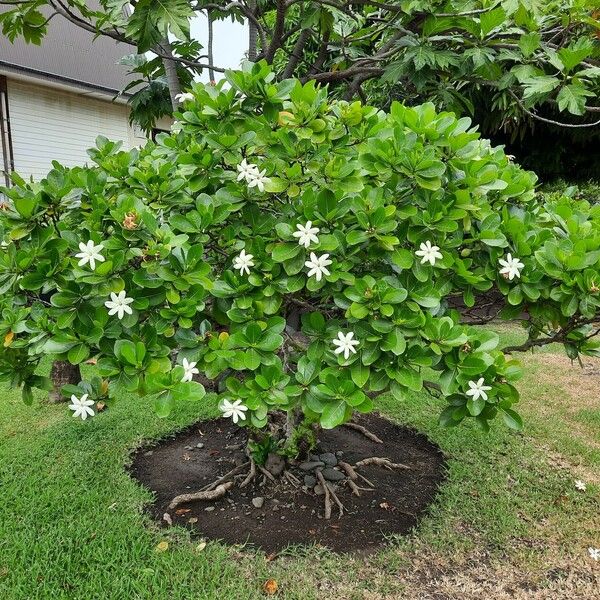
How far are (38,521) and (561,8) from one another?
3809 mm

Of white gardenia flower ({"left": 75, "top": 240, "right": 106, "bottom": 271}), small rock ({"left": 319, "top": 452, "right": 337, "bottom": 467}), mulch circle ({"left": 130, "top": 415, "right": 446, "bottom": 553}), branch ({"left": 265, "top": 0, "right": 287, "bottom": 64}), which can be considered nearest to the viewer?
white gardenia flower ({"left": 75, "top": 240, "right": 106, "bottom": 271})

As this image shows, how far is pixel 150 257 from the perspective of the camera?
72.4 inches

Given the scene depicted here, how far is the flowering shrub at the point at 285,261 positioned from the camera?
74.0 inches

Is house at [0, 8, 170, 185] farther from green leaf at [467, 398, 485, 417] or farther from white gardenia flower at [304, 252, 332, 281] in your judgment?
green leaf at [467, 398, 485, 417]

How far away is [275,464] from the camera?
10.8 ft

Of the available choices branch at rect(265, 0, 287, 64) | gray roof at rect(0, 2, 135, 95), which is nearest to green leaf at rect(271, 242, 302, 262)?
branch at rect(265, 0, 287, 64)

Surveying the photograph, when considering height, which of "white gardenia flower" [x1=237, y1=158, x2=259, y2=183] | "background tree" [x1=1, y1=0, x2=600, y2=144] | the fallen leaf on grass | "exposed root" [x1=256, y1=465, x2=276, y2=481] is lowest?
"exposed root" [x1=256, y1=465, x2=276, y2=481]

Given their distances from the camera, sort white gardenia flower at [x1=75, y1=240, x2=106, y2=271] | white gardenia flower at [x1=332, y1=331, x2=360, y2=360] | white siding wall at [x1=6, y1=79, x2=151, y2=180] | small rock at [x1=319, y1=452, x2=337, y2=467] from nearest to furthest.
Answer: white gardenia flower at [x1=75, y1=240, x2=106, y2=271] < white gardenia flower at [x1=332, y1=331, x2=360, y2=360] < small rock at [x1=319, y1=452, x2=337, y2=467] < white siding wall at [x1=6, y1=79, x2=151, y2=180]

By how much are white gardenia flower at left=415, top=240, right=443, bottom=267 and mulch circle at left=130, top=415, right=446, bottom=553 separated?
1567 mm

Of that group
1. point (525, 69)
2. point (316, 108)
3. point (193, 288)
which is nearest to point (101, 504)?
point (193, 288)

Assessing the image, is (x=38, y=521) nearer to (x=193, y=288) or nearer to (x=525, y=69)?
(x=193, y=288)

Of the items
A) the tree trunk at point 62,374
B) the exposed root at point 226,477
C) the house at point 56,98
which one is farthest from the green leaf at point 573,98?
the house at point 56,98

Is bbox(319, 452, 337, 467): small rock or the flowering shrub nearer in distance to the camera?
the flowering shrub

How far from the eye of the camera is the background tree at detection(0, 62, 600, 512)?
1.88 m
